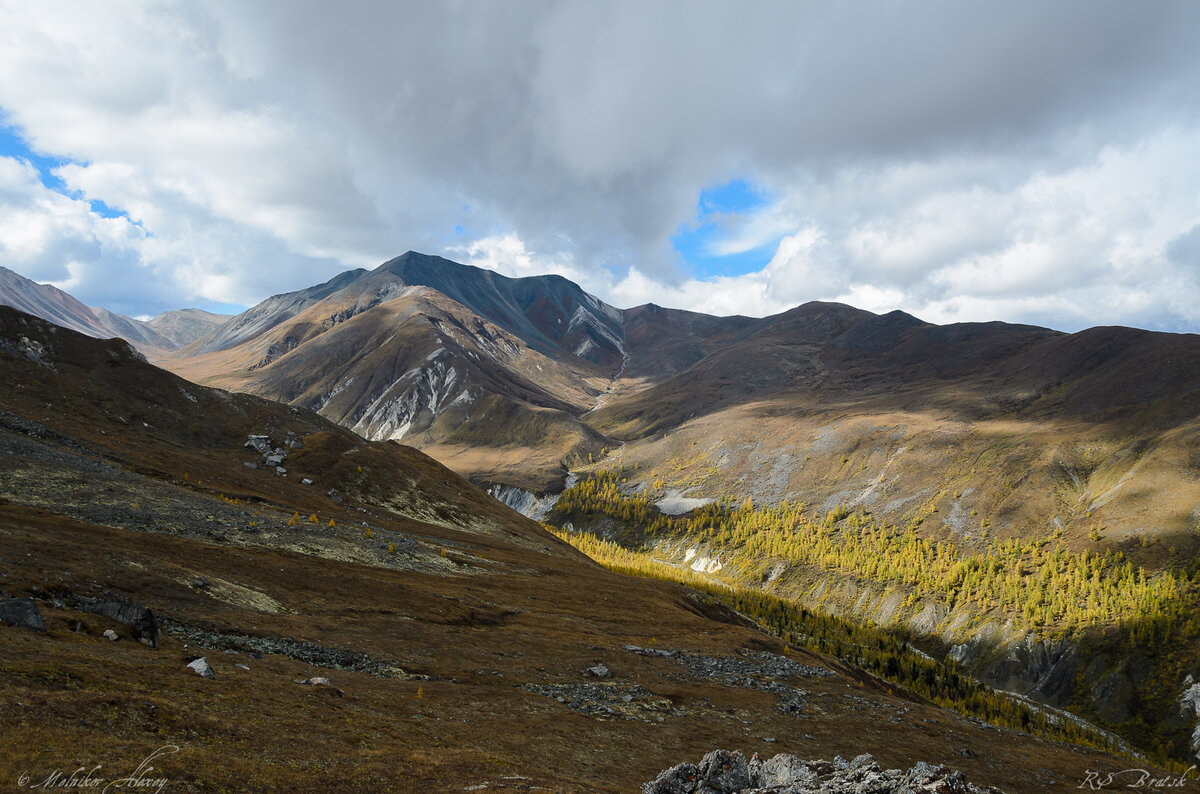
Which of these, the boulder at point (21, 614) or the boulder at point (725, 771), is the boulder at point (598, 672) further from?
the boulder at point (21, 614)

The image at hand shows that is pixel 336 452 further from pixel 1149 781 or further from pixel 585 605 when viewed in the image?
pixel 1149 781

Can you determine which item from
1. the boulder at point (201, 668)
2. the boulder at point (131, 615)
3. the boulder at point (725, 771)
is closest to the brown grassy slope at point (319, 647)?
the boulder at point (201, 668)

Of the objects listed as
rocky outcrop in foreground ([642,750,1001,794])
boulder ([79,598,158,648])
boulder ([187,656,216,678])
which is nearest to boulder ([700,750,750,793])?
rocky outcrop in foreground ([642,750,1001,794])

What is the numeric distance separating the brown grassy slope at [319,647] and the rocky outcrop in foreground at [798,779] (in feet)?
10.9

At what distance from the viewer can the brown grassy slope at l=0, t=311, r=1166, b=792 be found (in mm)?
17547

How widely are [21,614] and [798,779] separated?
32197mm

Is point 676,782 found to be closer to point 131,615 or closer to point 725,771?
point 725,771

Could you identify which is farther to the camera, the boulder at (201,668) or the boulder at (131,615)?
the boulder at (131,615)

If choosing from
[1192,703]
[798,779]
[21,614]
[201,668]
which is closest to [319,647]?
[201,668]

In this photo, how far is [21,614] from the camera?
23.0m

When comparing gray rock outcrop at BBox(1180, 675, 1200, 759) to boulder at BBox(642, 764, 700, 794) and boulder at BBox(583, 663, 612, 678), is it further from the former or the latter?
boulder at BBox(642, 764, 700, 794)

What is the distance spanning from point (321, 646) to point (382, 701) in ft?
29.1

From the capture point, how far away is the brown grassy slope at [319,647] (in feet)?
57.6

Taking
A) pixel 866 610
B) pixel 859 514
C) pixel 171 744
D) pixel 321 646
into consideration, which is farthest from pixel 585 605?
pixel 859 514
